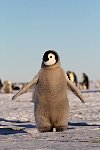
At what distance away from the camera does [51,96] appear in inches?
278

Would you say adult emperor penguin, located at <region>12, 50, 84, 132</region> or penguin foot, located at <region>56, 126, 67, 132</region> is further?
penguin foot, located at <region>56, 126, 67, 132</region>

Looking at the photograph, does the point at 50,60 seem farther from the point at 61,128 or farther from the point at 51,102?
the point at 61,128

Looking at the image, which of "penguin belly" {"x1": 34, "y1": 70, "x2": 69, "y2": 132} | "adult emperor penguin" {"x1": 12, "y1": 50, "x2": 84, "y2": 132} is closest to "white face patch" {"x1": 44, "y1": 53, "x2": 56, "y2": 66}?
"adult emperor penguin" {"x1": 12, "y1": 50, "x2": 84, "y2": 132}

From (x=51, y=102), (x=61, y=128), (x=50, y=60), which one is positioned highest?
(x=50, y=60)

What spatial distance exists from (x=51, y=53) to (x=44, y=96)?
0.70 meters

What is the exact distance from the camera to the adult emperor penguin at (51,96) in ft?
23.2

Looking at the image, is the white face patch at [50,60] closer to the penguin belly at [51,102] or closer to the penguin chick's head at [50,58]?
the penguin chick's head at [50,58]

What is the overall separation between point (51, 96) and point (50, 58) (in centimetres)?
61

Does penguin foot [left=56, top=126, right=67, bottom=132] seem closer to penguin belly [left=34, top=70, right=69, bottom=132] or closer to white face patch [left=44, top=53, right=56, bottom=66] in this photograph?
penguin belly [left=34, top=70, right=69, bottom=132]

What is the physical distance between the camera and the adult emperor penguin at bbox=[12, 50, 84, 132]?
706cm

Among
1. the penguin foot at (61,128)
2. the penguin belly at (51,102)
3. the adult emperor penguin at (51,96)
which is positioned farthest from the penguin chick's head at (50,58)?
the penguin foot at (61,128)

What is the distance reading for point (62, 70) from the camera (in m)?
7.23

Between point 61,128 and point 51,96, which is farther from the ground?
point 51,96

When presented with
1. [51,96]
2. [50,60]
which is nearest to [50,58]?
[50,60]
